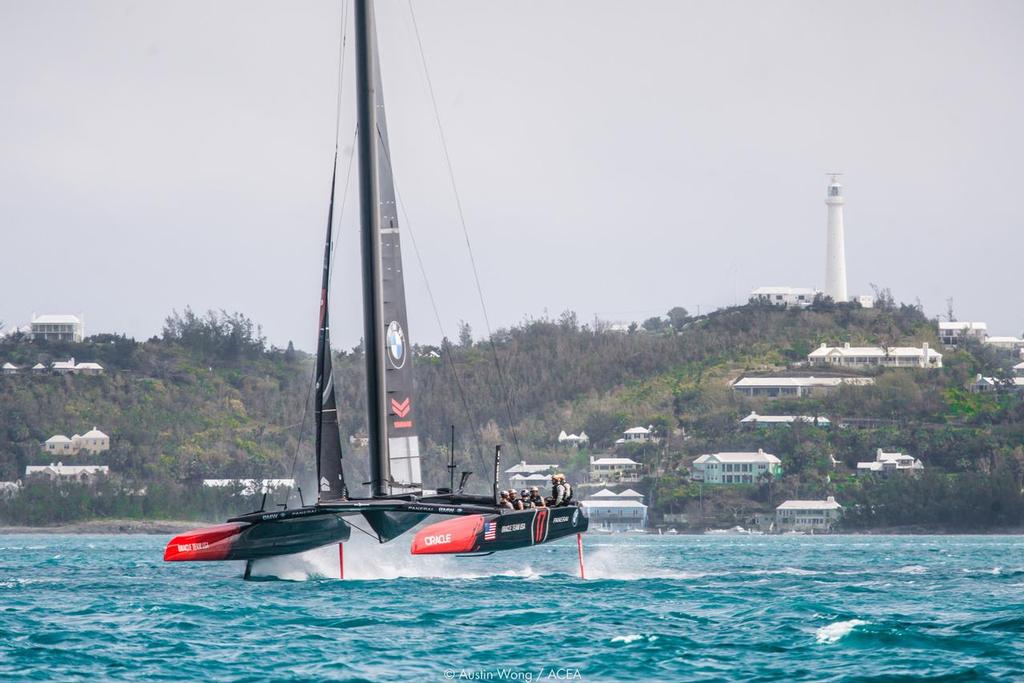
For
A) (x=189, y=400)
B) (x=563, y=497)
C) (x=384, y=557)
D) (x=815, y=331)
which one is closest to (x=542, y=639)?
(x=563, y=497)

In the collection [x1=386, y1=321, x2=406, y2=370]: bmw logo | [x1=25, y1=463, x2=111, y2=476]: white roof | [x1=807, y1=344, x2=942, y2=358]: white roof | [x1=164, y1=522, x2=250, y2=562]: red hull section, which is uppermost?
[x1=807, y1=344, x2=942, y2=358]: white roof

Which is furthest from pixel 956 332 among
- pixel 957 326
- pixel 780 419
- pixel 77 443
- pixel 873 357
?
pixel 77 443

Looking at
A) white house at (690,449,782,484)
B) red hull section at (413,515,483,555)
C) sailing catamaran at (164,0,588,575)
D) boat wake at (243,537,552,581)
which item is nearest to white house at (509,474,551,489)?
white house at (690,449,782,484)

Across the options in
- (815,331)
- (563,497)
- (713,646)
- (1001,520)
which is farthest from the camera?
(815,331)

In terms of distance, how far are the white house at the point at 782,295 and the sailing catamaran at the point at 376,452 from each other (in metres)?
122

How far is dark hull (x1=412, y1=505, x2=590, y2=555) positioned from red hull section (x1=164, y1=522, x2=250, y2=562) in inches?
130

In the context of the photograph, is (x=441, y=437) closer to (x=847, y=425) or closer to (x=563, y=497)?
(x=847, y=425)

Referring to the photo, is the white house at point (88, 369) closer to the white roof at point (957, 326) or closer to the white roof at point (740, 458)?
the white roof at point (740, 458)

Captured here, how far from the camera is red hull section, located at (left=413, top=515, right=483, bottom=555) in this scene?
24391 mm

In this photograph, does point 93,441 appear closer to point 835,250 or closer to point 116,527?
point 116,527

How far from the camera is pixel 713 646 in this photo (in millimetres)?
18938

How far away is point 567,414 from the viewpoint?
124812 mm

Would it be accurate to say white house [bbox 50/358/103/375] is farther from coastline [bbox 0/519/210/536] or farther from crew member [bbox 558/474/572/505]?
crew member [bbox 558/474/572/505]

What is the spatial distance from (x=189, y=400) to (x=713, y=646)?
Answer: 102m
